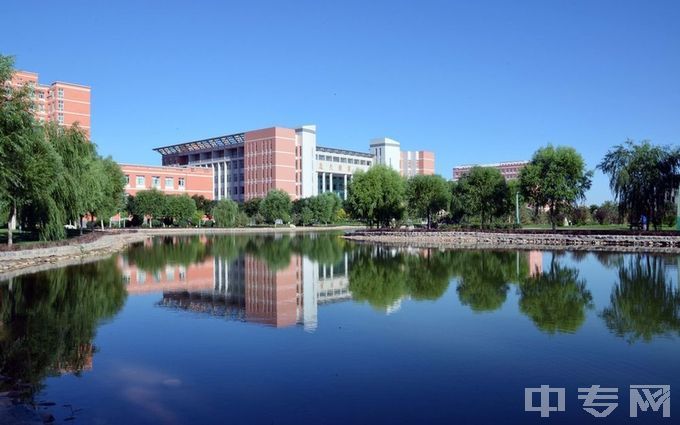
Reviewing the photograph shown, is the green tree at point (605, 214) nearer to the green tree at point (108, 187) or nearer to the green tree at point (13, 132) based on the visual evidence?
the green tree at point (108, 187)

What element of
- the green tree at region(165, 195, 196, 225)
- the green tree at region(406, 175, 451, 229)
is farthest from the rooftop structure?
the green tree at region(406, 175, 451, 229)

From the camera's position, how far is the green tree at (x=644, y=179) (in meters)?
33.6

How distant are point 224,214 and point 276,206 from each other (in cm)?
758

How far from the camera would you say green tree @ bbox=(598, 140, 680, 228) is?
3356cm

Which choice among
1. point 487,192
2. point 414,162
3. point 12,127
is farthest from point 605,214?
point 12,127

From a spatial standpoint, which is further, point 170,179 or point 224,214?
point 170,179

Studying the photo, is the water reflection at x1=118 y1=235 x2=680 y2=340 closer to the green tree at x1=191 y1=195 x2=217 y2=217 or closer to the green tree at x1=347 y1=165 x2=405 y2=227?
the green tree at x1=347 y1=165 x2=405 y2=227

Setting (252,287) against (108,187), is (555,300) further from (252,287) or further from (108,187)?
(108,187)

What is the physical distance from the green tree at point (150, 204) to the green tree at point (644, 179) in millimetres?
47490

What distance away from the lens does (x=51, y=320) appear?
10984 mm

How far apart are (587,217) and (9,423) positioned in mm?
67638

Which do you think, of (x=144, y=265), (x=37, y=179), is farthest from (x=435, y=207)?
(x=37, y=179)

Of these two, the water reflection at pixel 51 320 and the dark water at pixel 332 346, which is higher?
the water reflection at pixel 51 320

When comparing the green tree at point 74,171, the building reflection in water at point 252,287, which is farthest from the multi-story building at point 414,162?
the building reflection in water at point 252,287
